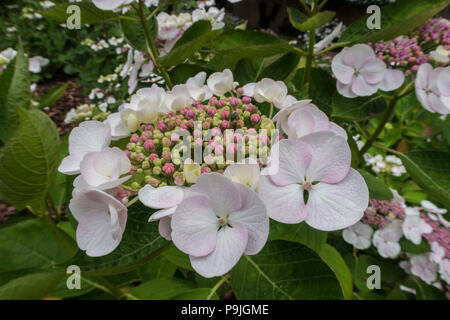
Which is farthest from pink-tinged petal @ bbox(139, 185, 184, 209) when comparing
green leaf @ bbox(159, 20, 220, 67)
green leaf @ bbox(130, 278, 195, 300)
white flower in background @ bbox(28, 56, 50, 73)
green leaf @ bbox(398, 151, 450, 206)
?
white flower in background @ bbox(28, 56, 50, 73)

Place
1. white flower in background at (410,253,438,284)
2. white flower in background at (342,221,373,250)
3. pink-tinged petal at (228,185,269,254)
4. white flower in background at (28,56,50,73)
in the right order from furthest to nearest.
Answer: white flower in background at (28,56,50,73) → white flower in background at (342,221,373,250) → white flower in background at (410,253,438,284) → pink-tinged petal at (228,185,269,254)

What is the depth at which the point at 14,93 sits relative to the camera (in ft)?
1.98

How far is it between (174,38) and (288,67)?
15.1 inches

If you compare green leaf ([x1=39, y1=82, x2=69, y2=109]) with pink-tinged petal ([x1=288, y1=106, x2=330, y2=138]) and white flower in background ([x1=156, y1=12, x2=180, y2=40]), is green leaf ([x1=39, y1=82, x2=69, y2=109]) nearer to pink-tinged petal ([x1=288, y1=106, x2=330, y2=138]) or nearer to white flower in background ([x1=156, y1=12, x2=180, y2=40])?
white flower in background ([x1=156, y1=12, x2=180, y2=40])

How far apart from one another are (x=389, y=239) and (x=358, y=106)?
593 millimetres

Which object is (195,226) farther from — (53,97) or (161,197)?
(53,97)

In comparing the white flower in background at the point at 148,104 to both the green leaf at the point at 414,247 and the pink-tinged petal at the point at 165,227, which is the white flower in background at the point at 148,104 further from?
the green leaf at the point at 414,247

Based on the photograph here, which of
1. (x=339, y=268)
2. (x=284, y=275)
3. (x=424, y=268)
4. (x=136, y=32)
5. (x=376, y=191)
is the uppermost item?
(x=136, y=32)

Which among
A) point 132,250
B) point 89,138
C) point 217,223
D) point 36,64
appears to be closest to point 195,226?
point 217,223

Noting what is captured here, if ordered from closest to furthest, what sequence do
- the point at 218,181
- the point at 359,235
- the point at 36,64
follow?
the point at 218,181
the point at 359,235
the point at 36,64

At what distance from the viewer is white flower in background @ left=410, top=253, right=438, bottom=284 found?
103 centimetres

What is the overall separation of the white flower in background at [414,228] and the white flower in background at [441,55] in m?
0.52

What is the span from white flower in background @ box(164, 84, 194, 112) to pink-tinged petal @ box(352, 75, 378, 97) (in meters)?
0.37

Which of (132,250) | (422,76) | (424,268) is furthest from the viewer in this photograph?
(424,268)
